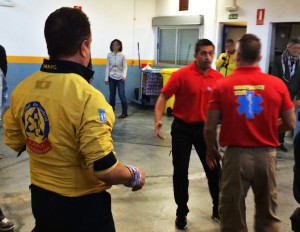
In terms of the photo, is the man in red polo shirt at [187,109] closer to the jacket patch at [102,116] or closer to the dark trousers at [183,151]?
the dark trousers at [183,151]

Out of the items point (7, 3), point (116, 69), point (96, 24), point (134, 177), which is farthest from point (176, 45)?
point (134, 177)

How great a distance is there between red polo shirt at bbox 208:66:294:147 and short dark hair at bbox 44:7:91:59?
1226mm

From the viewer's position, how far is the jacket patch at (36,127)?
1517mm

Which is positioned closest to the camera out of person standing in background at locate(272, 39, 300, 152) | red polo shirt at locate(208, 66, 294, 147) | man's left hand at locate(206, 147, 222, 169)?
red polo shirt at locate(208, 66, 294, 147)

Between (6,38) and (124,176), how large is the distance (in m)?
7.71

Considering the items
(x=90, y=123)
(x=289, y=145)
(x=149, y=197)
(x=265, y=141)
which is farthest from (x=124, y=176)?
(x=289, y=145)

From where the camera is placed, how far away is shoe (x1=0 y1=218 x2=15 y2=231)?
3.11 meters

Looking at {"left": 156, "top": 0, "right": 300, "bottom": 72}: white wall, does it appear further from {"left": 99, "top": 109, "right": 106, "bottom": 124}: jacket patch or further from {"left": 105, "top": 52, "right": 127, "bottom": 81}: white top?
{"left": 99, "top": 109, "right": 106, "bottom": 124}: jacket patch

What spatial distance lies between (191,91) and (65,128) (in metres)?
1.84

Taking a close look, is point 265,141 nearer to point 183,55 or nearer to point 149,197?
point 149,197

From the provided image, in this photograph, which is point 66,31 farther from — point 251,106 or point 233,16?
point 233,16

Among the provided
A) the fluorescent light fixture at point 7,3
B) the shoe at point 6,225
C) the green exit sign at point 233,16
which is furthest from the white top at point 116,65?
the shoe at point 6,225

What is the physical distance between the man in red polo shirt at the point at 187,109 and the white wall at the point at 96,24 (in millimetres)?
6306

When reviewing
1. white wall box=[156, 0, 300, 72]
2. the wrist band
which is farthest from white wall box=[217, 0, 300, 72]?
the wrist band
